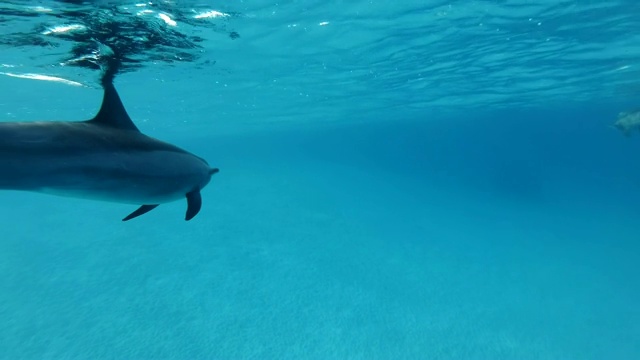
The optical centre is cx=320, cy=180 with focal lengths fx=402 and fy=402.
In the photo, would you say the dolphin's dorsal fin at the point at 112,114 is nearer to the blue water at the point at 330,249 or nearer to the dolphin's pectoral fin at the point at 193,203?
the dolphin's pectoral fin at the point at 193,203

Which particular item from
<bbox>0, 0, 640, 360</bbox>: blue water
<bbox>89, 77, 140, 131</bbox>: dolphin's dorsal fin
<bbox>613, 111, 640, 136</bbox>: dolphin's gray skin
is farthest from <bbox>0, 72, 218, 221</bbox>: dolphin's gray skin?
<bbox>613, 111, 640, 136</bbox>: dolphin's gray skin

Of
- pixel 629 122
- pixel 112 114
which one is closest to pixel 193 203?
pixel 112 114

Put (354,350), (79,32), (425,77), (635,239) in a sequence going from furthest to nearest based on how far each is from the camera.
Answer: (635,239) → (425,77) → (354,350) → (79,32)

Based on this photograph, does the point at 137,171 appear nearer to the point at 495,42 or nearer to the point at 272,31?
the point at 272,31

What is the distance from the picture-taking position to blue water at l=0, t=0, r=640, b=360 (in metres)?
Result: 10.9

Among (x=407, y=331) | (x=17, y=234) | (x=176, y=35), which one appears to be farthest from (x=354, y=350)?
(x=17, y=234)

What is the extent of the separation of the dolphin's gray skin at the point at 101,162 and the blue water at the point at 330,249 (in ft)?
21.5

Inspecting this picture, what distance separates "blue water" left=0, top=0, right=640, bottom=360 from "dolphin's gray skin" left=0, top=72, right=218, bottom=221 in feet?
21.5

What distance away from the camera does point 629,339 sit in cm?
1244

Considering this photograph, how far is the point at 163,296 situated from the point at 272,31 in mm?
9169

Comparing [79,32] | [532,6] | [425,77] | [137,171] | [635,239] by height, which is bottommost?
[635,239]

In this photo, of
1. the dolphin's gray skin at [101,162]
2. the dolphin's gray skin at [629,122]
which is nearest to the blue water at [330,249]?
the dolphin's gray skin at [629,122]

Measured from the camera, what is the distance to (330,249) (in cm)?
1773

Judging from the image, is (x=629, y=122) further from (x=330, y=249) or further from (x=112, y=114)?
(x=112, y=114)
